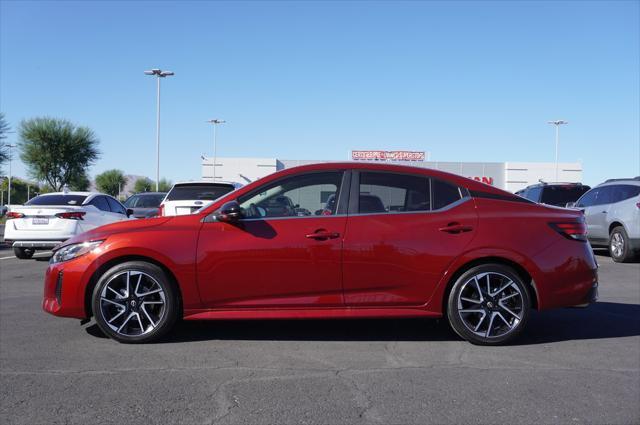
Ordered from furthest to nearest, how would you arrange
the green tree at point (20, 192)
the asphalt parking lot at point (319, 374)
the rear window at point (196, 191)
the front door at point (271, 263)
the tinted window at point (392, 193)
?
the green tree at point (20, 192) < the rear window at point (196, 191) < the tinted window at point (392, 193) < the front door at point (271, 263) < the asphalt parking lot at point (319, 374)

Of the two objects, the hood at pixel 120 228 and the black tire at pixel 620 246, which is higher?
the hood at pixel 120 228

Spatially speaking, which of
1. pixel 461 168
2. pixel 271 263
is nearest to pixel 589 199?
pixel 271 263

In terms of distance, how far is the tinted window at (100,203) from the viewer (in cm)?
1288

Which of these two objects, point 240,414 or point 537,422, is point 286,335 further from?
point 537,422

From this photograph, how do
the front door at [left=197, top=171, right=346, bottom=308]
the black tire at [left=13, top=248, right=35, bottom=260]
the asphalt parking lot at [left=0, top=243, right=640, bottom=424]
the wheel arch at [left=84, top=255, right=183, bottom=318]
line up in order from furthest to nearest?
the black tire at [left=13, top=248, right=35, bottom=260], the wheel arch at [left=84, top=255, right=183, bottom=318], the front door at [left=197, top=171, right=346, bottom=308], the asphalt parking lot at [left=0, top=243, right=640, bottom=424]

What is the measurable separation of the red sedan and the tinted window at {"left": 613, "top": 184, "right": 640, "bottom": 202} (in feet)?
25.0

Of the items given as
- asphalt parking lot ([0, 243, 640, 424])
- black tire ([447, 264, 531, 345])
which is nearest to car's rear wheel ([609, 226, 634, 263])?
asphalt parking lot ([0, 243, 640, 424])

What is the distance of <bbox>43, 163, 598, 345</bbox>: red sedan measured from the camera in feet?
16.2

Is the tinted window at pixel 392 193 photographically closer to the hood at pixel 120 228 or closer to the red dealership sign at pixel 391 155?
the hood at pixel 120 228

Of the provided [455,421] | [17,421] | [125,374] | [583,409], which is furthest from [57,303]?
[583,409]

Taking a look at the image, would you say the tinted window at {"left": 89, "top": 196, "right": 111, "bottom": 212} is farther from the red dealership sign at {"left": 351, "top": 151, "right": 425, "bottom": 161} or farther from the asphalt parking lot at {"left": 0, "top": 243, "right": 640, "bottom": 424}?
the red dealership sign at {"left": 351, "top": 151, "right": 425, "bottom": 161}

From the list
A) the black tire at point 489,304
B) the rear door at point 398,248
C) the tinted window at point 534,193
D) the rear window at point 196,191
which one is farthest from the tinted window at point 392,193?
the tinted window at point 534,193

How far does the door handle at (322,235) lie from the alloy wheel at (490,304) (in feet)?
4.06

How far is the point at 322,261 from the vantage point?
4902mm
